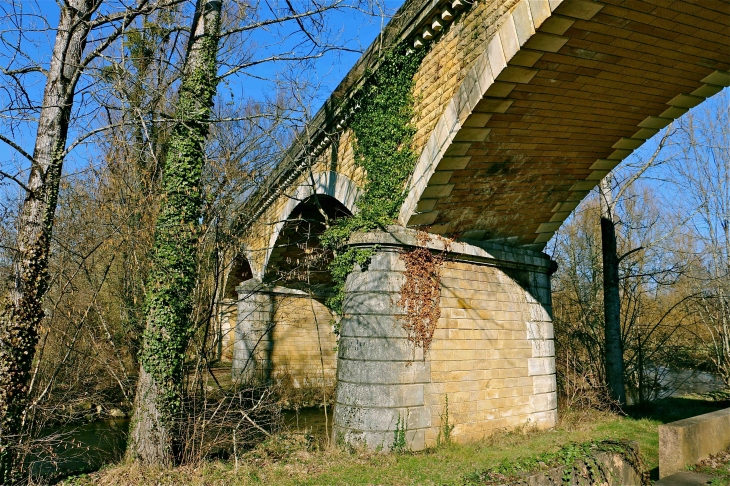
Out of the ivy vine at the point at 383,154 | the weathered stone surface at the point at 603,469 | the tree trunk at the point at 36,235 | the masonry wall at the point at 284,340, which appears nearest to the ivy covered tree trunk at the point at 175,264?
the tree trunk at the point at 36,235

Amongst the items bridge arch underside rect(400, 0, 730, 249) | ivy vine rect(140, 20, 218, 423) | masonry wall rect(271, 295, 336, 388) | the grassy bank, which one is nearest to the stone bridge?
bridge arch underside rect(400, 0, 730, 249)

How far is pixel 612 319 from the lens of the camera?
929 cm

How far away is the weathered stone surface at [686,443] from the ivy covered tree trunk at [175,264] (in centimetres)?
488

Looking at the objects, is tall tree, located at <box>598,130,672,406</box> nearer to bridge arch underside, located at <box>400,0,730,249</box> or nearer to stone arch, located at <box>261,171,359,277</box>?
bridge arch underside, located at <box>400,0,730,249</box>

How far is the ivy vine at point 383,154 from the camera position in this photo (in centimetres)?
636

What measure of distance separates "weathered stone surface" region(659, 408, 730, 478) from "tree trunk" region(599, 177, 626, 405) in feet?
12.5

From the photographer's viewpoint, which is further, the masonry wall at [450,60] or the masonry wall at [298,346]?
the masonry wall at [298,346]

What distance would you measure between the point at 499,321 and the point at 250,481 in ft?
12.5

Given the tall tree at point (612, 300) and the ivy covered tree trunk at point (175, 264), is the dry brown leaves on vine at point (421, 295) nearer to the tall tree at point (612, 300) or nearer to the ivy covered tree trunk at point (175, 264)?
the ivy covered tree trunk at point (175, 264)

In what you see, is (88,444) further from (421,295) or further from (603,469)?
(603,469)

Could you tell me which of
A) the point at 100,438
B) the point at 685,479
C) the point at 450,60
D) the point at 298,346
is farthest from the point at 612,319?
the point at 298,346

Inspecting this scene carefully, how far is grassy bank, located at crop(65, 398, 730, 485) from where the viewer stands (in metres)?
5.02

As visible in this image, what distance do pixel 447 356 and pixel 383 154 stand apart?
2.63m

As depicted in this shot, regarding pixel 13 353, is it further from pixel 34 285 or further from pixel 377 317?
pixel 377 317
